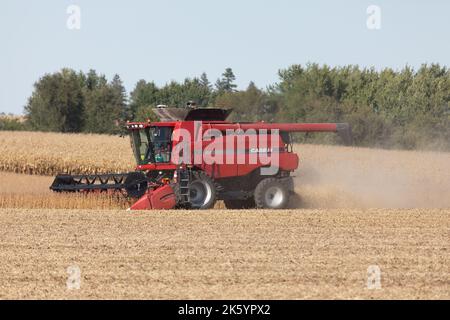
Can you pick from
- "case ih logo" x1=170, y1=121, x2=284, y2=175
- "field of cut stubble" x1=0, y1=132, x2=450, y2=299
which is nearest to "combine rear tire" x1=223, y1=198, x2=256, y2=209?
"case ih logo" x1=170, y1=121, x2=284, y2=175

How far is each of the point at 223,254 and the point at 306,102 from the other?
2097 centimetres

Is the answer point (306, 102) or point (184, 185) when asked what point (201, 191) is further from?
point (306, 102)

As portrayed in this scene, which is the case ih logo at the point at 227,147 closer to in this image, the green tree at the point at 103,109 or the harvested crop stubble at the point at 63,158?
the harvested crop stubble at the point at 63,158

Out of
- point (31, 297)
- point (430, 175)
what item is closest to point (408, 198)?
point (430, 175)

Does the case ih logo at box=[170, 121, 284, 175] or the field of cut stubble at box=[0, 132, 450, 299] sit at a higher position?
the case ih logo at box=[170, 121, 284, 175]

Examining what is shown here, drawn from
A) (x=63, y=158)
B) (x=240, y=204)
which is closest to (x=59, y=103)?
(x=63, y=158)

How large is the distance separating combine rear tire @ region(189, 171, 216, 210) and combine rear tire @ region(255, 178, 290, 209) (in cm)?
98

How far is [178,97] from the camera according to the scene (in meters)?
48.0

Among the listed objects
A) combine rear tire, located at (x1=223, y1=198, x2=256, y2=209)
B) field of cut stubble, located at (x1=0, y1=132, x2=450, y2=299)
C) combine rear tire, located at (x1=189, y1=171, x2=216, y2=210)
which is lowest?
combine rear tire, located at (x1=223, y1=198, x2=256, y2=209)

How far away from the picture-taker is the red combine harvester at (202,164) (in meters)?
17.9

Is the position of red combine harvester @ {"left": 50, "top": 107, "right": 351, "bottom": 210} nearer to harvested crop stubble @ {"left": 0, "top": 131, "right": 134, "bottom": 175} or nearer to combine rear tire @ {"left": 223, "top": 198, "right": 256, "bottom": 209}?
combine rear tire @ {"left": 223, "top": 198, "right": 256, "bottom": 209}

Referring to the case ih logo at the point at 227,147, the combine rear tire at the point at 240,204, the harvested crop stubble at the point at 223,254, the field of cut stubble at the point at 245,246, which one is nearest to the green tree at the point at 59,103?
the field of cut stubble at the point at 245,246

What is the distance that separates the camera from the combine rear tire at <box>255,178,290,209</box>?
18.4 meters

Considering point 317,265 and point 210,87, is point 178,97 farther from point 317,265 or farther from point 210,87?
point 317,265
